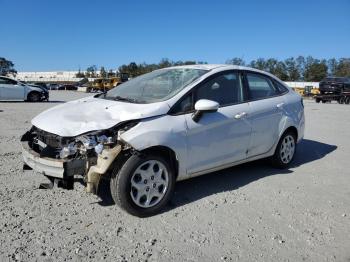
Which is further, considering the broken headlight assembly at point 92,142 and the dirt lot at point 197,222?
the broken headlight assembly at point 92,142

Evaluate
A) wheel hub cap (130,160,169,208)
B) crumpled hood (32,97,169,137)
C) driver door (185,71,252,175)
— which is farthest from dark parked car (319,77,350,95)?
wheel hub cap (130,160,169,208)

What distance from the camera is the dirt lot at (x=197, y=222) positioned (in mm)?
3445

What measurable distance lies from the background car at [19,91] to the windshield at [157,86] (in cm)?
1652

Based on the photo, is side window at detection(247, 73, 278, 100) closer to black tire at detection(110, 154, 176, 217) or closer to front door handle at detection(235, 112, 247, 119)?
front door handle at detection(235, 112, 247, 119)

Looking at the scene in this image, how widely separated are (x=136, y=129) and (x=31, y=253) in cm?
158

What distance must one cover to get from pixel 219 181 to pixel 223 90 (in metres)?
1.32

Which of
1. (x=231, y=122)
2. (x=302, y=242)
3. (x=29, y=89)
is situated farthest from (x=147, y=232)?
(x=29, y=89)

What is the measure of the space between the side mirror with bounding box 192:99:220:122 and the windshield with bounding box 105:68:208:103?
343 mm

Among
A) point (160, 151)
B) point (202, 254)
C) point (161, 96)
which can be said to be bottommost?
point (202, 254)

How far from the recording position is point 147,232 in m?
3.83

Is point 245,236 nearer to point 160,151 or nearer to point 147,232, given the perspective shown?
point 147,232

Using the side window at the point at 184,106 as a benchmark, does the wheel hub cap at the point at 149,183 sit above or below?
below

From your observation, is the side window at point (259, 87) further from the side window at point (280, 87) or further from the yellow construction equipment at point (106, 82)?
the yellow construction equipment at point (106, 82)

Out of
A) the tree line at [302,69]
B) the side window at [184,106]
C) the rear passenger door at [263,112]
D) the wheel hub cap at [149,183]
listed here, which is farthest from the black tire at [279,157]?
the tree line at [302,69]
